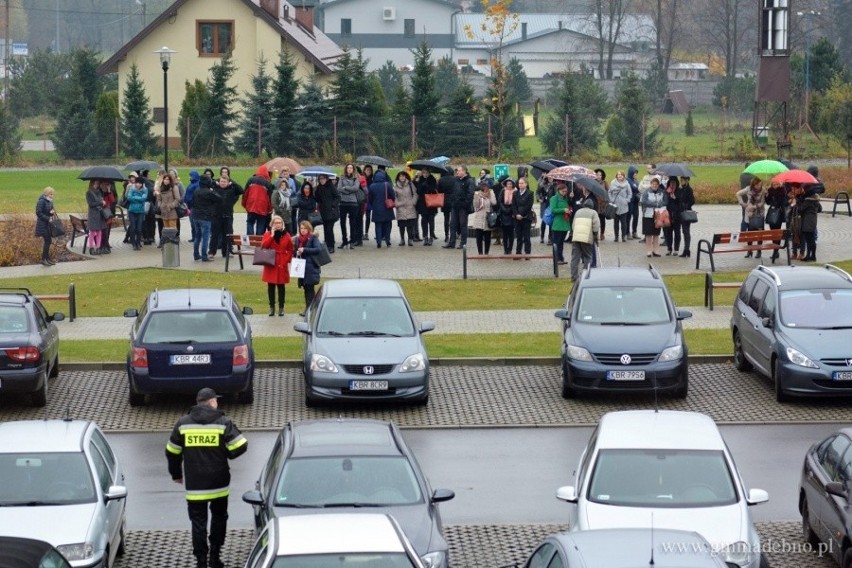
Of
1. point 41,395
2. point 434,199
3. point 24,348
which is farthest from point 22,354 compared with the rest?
point 434,199

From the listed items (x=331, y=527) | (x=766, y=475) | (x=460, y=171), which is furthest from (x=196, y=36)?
(x=331, y=527)

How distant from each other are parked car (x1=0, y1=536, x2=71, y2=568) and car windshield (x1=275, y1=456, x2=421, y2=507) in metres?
2.60

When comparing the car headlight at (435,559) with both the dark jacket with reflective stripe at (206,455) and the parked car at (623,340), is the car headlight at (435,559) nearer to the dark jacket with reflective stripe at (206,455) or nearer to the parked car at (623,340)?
the dark jacket with reflective stripe at (206,455)

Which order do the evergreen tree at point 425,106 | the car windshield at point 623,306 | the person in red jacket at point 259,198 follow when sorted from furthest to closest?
the evergreen tree at point 425,106 → the person in red jacket at point 259,198 → the car windshield at point 623,306

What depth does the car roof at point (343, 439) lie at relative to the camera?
498 inches

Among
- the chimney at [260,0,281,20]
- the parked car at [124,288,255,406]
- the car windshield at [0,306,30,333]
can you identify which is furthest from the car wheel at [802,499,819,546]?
the chimney at [260,0,281,20]

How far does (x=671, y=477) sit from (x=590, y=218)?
1569 centimetres

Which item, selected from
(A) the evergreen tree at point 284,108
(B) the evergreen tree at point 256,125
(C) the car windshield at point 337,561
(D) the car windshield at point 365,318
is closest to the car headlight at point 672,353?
(D) the car windshield at point 365,318

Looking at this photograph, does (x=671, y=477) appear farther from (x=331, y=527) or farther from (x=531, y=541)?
(x=331, y=527)

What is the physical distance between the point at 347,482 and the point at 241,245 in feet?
63.1

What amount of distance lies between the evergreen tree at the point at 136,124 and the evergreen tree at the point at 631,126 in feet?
65.0

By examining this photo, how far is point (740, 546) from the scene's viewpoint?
11539mm

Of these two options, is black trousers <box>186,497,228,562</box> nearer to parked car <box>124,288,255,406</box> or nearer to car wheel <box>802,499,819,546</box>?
car wheel <box>802,499,819,546</box>

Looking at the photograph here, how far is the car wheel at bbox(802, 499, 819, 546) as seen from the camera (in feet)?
43.8
